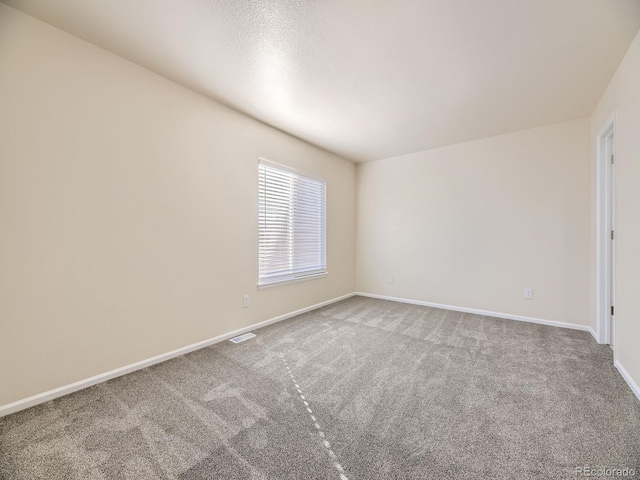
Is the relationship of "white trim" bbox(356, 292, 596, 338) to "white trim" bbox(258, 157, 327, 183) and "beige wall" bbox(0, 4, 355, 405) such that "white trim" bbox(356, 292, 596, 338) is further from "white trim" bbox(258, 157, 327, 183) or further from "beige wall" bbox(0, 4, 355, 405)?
"beige wall" bbox(0, 4, 355, 405)

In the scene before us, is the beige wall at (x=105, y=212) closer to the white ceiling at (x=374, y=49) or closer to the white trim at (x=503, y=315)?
the white ceiling at (x=374, y=49)

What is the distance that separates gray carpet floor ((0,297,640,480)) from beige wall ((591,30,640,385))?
0.33 meters

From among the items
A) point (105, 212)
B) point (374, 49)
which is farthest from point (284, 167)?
point (105, 212)

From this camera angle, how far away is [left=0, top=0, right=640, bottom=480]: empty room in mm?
1415

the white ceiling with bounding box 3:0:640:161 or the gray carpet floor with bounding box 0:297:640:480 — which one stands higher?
the white ceiling with bounding box 3:0:640:161

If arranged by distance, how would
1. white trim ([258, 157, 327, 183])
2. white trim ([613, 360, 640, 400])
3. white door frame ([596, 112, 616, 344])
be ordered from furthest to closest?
white trim ([258, 157, 327, 183]) < white door frame ([596, 112, 616, 344]) < white trim ([613, 360, 640, 400])

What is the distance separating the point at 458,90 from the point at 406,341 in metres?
2.54

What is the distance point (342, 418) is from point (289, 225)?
2.43m

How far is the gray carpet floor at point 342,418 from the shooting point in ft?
4.05

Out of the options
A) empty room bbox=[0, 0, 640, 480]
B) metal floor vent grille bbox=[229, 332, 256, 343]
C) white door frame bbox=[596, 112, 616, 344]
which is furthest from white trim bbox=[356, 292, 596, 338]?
metal floor vent grille bbox=[229, 332, 256, 343]

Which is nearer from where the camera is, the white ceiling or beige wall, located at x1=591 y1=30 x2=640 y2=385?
the white ceiling

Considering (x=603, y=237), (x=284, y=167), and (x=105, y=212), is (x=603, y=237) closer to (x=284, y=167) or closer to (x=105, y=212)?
(x=284, y=167)

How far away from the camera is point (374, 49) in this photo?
1902mm

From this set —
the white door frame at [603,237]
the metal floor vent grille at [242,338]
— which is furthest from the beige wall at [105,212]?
the white door frame at [603,237]
